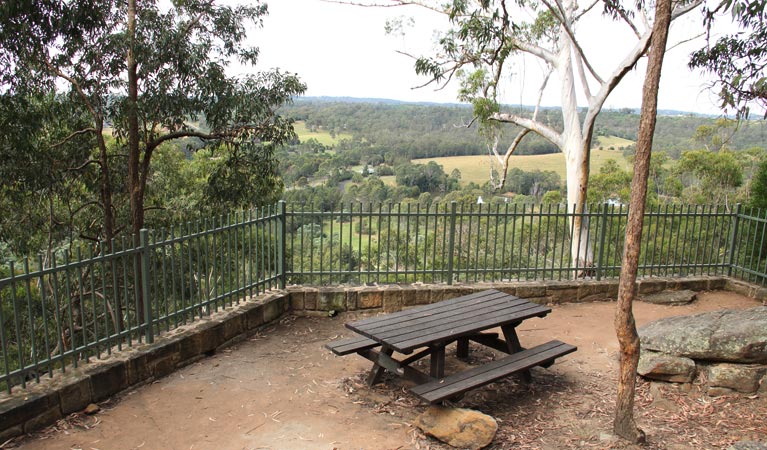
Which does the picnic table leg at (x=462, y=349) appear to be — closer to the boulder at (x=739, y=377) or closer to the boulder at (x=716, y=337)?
the boulder at (x=716, y=337)

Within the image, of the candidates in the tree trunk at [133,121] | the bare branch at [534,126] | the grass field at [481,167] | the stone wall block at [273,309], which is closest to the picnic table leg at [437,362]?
the stone wall block at [273,309]

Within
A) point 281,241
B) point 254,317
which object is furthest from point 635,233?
point 281,241

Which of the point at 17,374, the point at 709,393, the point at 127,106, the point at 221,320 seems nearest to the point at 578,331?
the point at 709,393

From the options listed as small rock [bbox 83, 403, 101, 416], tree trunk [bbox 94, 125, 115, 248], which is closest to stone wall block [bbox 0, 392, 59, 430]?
small rock [bbox 83, 403, 101, 416]

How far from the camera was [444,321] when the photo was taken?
5320 millimetres

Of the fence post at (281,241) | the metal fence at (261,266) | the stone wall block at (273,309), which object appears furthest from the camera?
the fence post at (281,241)

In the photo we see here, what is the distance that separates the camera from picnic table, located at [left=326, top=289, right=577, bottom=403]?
15.6 ft

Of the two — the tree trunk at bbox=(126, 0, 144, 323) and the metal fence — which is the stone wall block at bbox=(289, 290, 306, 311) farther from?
the tree trunk at bbox=(126, 0, 144, 323)

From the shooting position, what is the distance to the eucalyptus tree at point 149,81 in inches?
428

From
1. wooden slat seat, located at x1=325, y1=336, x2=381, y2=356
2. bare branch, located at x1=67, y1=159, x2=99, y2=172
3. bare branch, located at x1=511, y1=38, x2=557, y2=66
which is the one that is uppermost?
bare branch, located at x1=511, y1=38, x2=557, y2=66

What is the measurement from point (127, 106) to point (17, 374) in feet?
26.6

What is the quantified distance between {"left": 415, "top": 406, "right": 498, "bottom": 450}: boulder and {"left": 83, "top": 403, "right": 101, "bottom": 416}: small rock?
2.58m

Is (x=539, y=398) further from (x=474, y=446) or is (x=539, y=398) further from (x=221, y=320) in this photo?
(x=221, y=320)

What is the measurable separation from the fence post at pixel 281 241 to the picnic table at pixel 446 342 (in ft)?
6.56
